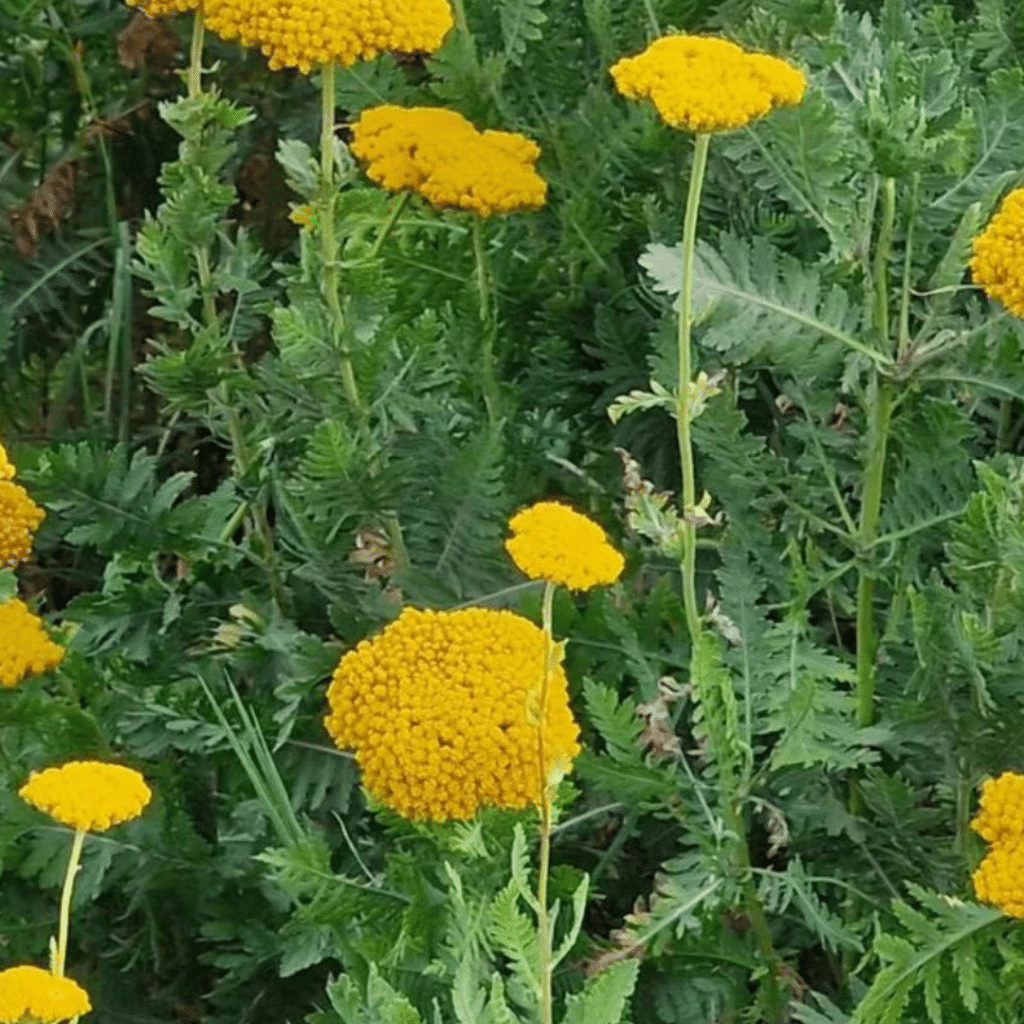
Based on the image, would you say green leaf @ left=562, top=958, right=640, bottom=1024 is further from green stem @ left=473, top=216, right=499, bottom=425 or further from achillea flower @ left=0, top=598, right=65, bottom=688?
green stem @ left=473, top=216, right=499, bottom=425

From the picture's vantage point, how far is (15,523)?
201cm

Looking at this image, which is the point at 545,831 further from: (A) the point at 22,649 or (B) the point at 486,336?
(B) the point at 486,336

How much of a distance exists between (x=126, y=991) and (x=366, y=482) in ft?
2.21

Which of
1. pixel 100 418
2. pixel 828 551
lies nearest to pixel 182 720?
pixel 828 551

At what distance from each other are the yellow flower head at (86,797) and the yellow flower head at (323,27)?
63 cm

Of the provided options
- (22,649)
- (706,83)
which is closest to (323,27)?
(706,83)

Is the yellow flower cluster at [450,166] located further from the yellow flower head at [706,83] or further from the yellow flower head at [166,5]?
the yellow flower head at [706,83]

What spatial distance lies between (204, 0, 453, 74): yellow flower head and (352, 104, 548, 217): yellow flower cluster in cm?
23

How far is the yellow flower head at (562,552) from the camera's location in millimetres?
1465

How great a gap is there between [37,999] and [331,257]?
86cm

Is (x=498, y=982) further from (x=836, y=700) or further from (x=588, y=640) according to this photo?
(x=588, y=640)

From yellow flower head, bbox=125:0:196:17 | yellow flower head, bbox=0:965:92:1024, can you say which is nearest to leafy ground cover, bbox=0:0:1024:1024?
yellow flower head, bbox=125:0:196:17

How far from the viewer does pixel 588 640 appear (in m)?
2.08

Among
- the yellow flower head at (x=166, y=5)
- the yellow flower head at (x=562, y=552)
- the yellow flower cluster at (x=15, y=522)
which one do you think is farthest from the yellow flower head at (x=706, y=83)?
the yellow flower cluster at (x=15, y=522)
